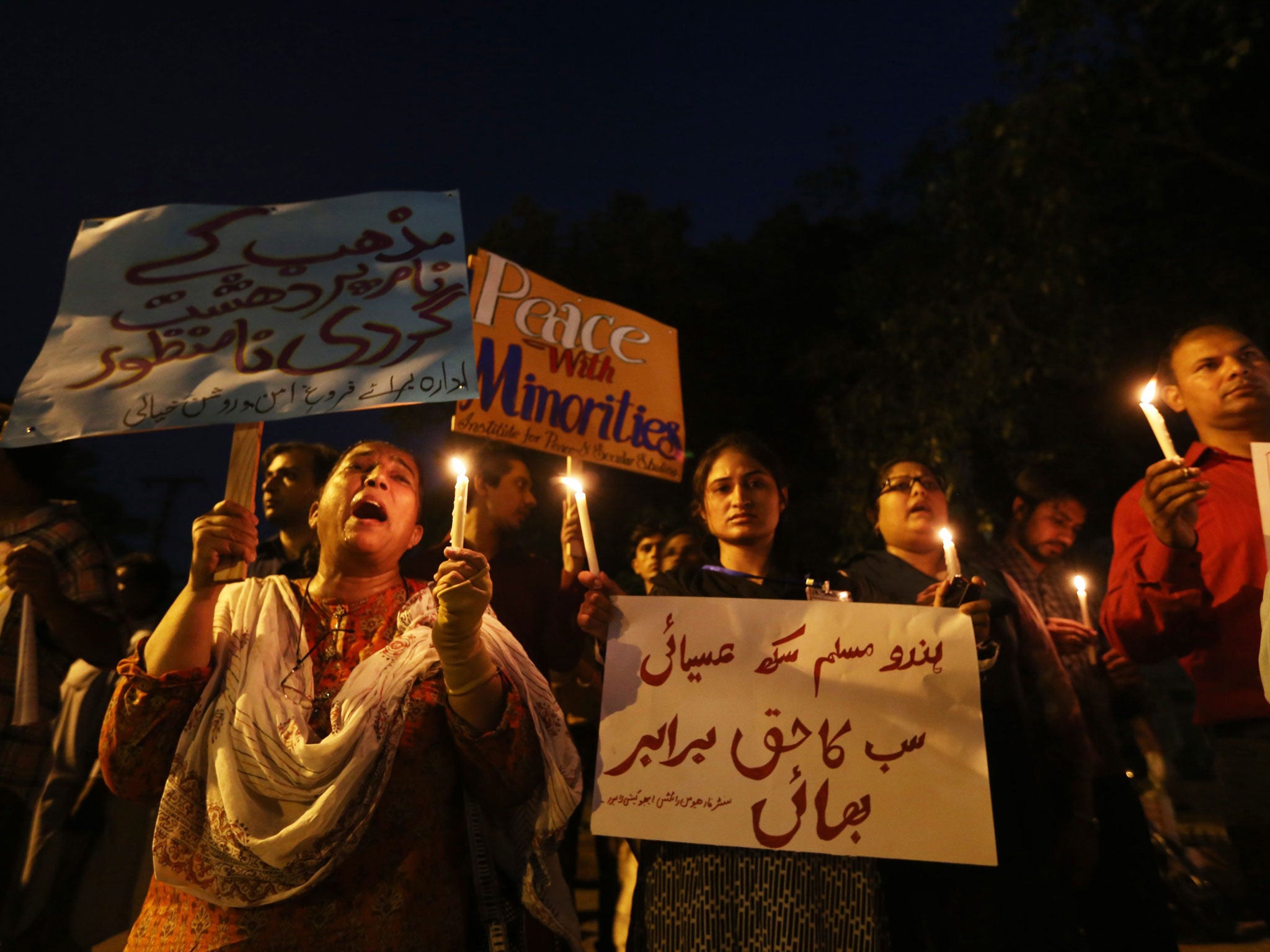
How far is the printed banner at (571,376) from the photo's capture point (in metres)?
3.83

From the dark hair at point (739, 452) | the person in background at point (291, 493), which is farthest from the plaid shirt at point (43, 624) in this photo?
the dark hair at point (739, 452)

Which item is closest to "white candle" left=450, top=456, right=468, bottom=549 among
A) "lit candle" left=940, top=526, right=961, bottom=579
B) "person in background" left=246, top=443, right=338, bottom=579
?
"lit candle" left=940, top=526, right=961, bottom=579

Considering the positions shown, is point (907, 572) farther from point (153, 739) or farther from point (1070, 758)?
point (153, 739)

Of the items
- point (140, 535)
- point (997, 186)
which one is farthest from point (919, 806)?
point (140, 535)

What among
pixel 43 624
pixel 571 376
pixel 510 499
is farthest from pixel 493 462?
pixel 43 624

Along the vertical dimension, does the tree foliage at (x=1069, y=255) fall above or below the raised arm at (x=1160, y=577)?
above

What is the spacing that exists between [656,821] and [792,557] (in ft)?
3.95

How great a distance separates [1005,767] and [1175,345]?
1436mm

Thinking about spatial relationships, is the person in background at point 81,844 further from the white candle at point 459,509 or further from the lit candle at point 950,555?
the lit candle at point 950,555

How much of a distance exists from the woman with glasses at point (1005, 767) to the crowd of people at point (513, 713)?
10 mm

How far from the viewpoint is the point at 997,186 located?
8.88m

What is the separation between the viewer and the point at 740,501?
10.1 ft

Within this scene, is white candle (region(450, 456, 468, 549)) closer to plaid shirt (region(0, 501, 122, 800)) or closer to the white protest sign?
the white protest sign

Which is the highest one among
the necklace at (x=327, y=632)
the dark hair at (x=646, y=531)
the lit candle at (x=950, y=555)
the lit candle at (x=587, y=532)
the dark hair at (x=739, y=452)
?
the dark hair at (x=646, y=531)
